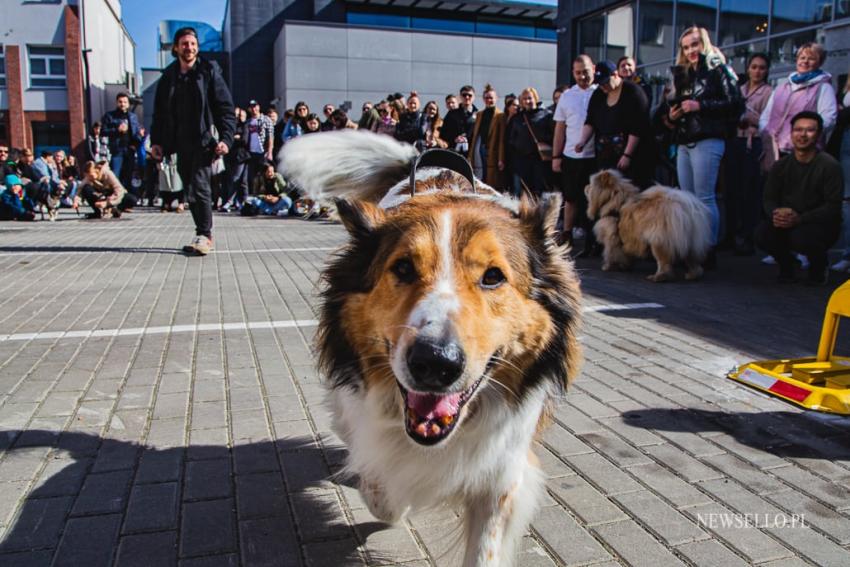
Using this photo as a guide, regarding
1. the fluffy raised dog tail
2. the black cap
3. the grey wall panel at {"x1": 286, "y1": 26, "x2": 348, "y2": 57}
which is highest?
the grey wall panel at {"x1": 286, "y1": 26, "x2": 348, "y2": 57}

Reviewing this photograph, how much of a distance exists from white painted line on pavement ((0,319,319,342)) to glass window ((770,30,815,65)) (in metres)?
10.4

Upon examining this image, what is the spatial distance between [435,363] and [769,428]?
240 centimetres

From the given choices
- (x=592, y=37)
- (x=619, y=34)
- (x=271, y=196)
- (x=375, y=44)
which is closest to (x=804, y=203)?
(x=619, y=34)

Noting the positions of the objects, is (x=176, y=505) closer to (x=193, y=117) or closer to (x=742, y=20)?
(x=193, y=117)

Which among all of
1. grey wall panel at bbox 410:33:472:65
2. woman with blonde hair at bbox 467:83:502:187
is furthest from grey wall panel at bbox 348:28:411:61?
woman with blonde hair at bbox 467:83:502:187

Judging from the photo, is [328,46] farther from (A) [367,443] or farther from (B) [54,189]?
(A) [367,443]

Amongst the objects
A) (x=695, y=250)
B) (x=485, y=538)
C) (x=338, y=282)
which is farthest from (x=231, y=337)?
(x=695, y=250)

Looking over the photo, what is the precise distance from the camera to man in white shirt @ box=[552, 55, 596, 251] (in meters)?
9.01

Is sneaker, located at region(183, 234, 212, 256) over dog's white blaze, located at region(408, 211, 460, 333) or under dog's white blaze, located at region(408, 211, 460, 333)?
under

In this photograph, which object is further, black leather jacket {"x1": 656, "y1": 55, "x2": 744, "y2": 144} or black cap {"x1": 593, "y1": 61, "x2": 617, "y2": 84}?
black cap {"x1": 593, "y1": 61, "x2": 617, "y2": 84}

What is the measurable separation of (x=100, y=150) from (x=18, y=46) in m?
20.3

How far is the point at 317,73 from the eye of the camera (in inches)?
1094

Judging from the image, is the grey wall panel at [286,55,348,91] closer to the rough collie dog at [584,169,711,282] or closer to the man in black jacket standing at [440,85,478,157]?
the man in black jacket standing at [440,85,478,157]

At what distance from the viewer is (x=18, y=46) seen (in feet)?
115
